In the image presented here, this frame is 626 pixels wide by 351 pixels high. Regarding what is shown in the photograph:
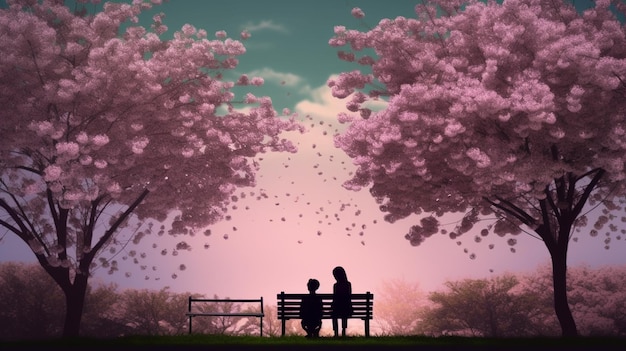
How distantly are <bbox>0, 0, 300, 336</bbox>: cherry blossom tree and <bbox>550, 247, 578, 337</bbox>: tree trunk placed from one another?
10.8 metres

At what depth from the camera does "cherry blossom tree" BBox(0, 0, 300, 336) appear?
19.0 m

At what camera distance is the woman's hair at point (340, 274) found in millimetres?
17281

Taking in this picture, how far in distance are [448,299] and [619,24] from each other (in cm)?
1862

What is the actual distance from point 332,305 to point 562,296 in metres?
8.80

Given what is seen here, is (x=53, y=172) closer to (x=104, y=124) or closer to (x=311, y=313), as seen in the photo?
(x=104, y=124)

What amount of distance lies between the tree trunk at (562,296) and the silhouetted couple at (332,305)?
806cm

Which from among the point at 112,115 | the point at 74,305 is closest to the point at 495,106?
the point at 112,115

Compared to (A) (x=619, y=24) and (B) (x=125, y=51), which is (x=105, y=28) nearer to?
(B) (x=125, y=51)

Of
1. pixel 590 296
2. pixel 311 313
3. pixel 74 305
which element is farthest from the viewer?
pixel 590 296

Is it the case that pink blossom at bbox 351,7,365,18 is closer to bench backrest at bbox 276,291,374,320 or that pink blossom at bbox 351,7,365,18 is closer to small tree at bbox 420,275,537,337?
bench backrest at bbox 276,291,374,320

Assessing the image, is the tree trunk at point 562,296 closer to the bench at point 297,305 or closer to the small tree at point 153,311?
the bench at point 297,305

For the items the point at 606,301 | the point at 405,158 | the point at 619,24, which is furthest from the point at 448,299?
the point at 619,24

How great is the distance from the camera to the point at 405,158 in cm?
A: 2025

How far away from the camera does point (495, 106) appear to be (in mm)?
17766
